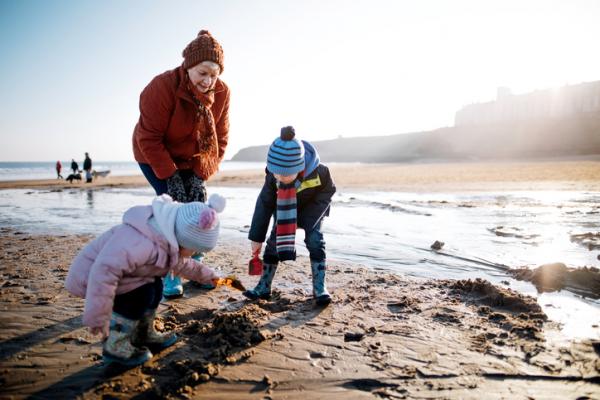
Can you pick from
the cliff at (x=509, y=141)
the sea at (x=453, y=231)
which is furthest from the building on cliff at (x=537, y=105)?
the sea at (x=453, y=231)

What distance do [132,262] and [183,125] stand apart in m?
1.51

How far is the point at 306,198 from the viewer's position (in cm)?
315

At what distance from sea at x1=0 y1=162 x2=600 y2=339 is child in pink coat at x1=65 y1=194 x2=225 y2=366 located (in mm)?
2420

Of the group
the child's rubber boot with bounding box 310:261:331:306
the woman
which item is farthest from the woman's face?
the child's rubber boot with bounding box 310:261:331:306

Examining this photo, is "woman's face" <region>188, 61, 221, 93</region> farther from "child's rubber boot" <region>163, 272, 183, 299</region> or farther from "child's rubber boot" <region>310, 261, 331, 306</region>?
"child's rubber boot" <region>310, 261, 331, 306</region>

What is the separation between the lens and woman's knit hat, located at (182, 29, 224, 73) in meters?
2.83

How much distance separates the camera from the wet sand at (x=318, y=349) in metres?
1.84

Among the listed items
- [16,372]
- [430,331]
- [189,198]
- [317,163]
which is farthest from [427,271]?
[16,372]

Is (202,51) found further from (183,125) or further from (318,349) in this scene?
(318,349)

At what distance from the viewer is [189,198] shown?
3254mm

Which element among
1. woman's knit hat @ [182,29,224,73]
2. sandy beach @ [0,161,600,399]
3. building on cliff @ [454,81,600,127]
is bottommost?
sandy beach @ [0,161,600,399]

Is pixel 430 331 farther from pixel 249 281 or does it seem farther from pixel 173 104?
pixel 173 104

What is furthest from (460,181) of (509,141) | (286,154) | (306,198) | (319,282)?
(509,141)

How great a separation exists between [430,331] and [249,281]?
1.75 meters
